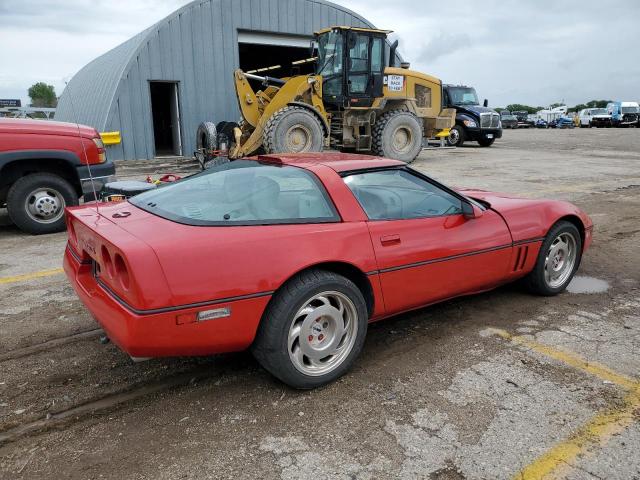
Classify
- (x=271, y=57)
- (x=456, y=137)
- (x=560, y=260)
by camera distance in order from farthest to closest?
(x=271, y=57) < (x=456, y=137) < (x=560, y=260)

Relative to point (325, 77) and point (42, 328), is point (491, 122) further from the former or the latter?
point (42, 328)

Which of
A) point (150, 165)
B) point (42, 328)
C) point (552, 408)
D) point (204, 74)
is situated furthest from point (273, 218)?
point (204, 74)

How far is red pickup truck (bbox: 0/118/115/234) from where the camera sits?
596cm

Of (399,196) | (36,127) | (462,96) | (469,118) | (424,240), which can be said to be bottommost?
(424,240)

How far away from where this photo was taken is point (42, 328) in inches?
143

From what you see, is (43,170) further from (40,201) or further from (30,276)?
(30,276)

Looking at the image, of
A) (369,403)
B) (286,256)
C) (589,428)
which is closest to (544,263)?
(589,428)

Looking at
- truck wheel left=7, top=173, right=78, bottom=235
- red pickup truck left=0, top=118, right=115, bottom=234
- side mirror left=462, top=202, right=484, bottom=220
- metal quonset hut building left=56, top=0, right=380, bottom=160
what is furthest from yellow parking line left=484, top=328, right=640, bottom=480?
metal quonset hut building left=56, top=0, right=380, bottom=160

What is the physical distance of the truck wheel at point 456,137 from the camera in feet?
69.5

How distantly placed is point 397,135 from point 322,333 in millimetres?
11725

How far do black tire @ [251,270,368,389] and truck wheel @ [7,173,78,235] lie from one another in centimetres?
476

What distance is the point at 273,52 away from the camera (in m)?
22.1

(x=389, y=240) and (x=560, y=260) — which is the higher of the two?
(x=389, y=240)

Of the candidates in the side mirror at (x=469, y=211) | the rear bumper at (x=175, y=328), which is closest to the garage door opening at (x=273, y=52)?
the side mirror at (x=469, y=211)
